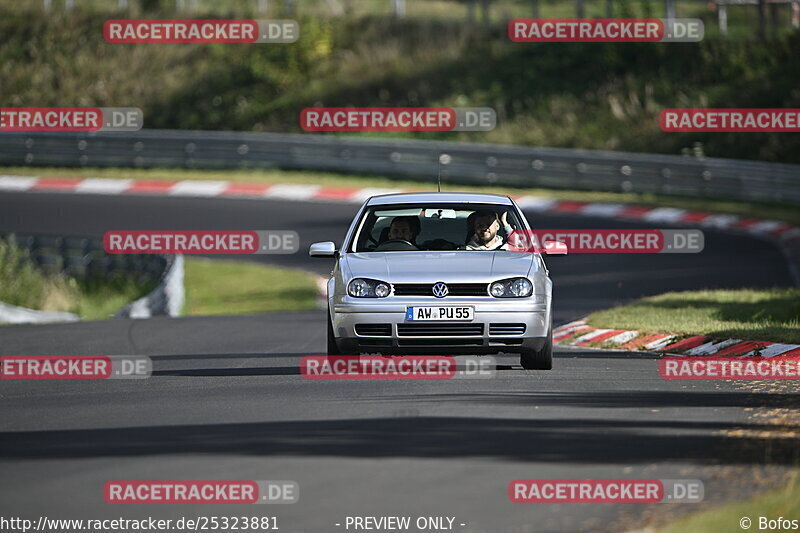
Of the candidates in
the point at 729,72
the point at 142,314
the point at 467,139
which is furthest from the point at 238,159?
the point at 142,314

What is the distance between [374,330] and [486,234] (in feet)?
5.39

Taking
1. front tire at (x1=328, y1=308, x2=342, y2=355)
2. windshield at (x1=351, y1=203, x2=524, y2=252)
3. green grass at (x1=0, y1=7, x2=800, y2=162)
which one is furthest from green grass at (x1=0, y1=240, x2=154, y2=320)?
green grass at (x1=0, y1=7, x2=800, y2=162)

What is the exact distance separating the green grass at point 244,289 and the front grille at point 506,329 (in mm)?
12239

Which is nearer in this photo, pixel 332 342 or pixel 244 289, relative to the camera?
pixel 332 342

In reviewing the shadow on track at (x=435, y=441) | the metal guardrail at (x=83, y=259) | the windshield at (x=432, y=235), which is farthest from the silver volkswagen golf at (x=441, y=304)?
the metal guardrail at (x=83, y=259)

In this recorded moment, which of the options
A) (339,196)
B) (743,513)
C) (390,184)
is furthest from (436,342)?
(390,184)

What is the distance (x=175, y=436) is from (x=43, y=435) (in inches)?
35.6

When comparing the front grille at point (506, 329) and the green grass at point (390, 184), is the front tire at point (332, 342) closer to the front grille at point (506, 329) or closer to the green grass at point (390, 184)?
the front grille at point (506, 329)

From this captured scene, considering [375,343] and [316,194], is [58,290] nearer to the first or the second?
[316,194]

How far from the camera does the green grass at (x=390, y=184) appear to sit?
3142cm

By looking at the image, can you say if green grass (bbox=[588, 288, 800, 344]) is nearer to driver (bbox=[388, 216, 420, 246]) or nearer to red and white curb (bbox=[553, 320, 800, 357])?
red and white curb (bbox=[553, 320, 800, 357])

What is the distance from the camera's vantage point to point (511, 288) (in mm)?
11250

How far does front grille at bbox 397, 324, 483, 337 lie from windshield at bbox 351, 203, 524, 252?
3.83 ft

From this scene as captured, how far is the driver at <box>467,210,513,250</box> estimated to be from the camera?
12195 mm
